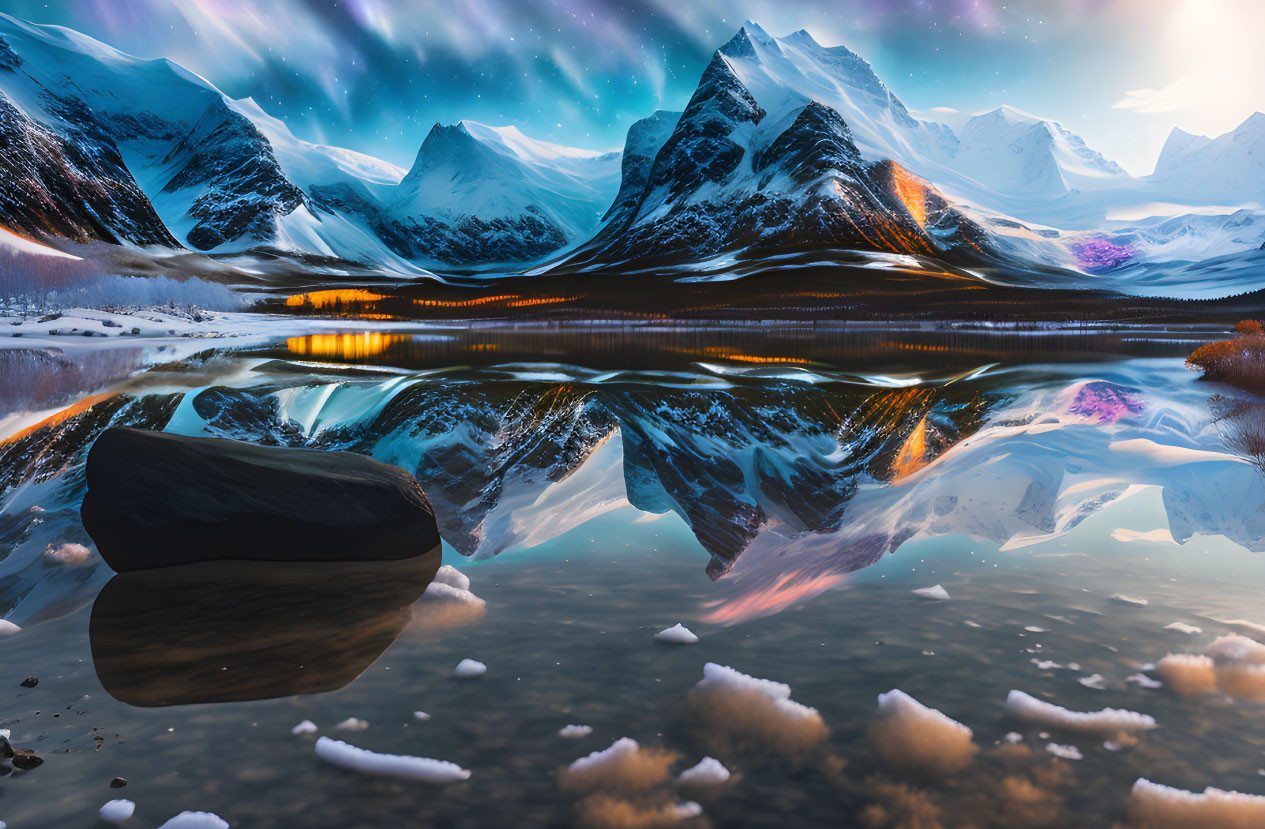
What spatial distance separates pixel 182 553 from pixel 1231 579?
12473mm

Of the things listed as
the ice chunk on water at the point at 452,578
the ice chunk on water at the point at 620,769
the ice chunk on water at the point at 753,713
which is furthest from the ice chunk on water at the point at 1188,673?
the ice chunk on water at the point at 452,578

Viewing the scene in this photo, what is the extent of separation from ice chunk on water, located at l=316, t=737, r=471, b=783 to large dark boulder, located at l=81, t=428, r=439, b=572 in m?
4.82

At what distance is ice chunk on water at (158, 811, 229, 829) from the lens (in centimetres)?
469

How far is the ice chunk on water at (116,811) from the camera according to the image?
4770mm

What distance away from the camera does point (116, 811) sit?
15.7ft

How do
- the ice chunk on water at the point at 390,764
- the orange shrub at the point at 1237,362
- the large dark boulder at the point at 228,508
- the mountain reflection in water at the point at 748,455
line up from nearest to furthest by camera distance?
the ice chunk on water at the point at 390,764
the large dark boulder at the point at 228,508
the mountain reflection in water at the point at 748,455
the orange shrub at the point at 1237,362

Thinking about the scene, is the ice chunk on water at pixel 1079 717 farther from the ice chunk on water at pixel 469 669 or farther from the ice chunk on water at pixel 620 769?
the ice chunk on water at pixel 469 669

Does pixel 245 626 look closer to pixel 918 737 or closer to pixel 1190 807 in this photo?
pixel 918 737

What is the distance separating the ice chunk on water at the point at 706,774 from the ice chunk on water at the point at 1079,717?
96.3 inches

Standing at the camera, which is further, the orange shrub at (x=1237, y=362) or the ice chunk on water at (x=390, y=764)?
the orange shrub at (x=1237, y=362)

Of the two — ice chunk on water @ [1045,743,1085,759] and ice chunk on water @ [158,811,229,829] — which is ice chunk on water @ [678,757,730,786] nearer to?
ice chunk on water @ [1045,743,1085,759]

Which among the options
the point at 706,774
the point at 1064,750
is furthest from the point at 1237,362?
the point at 706,774

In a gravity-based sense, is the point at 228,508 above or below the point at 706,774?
above

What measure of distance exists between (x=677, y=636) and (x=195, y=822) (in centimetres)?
415
